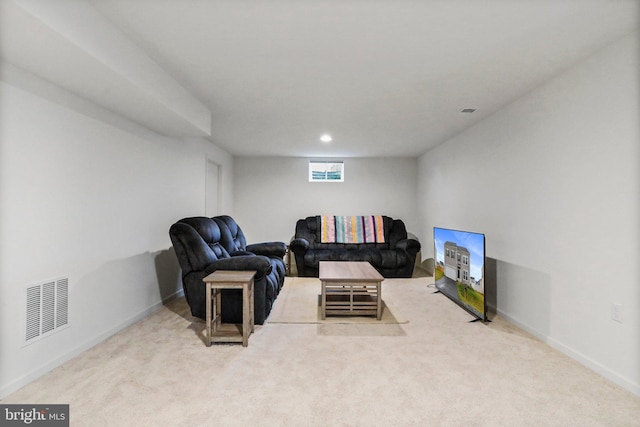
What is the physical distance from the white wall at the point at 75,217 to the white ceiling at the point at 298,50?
0.22 metres

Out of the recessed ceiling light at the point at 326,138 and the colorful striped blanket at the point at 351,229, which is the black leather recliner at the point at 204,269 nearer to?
the recessed ceiling light at the point at 326,138

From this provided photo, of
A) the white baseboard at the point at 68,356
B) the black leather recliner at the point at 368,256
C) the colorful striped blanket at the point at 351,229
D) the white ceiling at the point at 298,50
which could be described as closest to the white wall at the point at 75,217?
the white baseboard at the point at 68,356

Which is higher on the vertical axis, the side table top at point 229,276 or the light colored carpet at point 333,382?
the side table top at point 229,276

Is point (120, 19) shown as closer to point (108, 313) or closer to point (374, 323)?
point (108, 313)

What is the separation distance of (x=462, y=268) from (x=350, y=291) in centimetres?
132

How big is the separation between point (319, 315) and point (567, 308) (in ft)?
7.30

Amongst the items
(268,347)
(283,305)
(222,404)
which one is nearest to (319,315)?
(283,305)

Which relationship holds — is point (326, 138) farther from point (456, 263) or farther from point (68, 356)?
point (68, 356)

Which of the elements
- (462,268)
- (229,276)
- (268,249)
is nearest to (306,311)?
(229,276)

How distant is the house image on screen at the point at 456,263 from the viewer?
341 cm

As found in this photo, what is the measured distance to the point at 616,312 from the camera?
205cm

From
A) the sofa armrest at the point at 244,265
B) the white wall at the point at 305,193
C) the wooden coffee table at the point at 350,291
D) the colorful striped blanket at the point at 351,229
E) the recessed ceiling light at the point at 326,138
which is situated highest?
the recessed ceiling light at the point at 326,138

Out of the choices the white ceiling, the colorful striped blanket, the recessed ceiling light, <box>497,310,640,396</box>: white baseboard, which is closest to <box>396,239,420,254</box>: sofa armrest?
the colorful striped blanket

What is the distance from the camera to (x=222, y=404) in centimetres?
179
